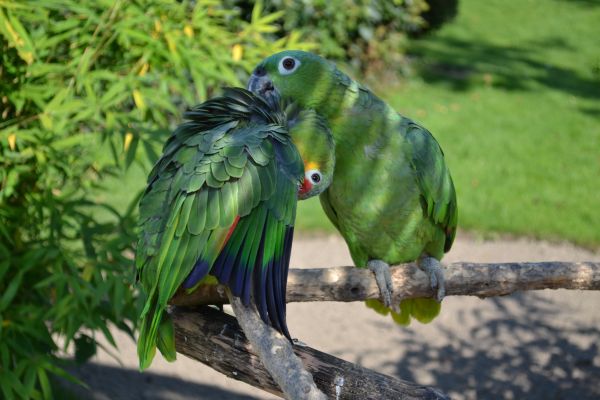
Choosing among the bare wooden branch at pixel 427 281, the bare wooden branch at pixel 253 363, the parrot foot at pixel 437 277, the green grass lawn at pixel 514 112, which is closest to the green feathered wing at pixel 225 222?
the bare wooden branch at pixel 253 363

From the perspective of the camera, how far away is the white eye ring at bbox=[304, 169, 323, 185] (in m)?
1.71

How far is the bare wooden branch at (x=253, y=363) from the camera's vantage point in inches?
66.3

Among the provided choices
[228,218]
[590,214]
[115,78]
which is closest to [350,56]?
[590,214]

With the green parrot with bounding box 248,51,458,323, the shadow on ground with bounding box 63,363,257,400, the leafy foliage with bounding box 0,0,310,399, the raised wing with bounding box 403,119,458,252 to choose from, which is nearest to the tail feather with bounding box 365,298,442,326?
the green parrot with bounding box 248,51,458,323

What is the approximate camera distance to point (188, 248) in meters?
1.60

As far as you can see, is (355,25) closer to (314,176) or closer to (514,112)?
(514,112)

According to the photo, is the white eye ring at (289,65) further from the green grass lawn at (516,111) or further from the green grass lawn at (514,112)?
the green grass lawn at (516,111)

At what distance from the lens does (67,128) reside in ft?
9.28

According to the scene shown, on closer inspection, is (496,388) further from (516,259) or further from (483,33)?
(483,33)

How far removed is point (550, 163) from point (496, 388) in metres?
2.77

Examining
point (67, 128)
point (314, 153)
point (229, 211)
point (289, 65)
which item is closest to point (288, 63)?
point (289, 65)

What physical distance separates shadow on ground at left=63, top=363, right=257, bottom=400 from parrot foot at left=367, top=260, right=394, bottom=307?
196cm

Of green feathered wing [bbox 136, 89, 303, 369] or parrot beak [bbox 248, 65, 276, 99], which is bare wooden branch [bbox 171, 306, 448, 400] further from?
parrot beak [bbox 248, 65, 276, 99]

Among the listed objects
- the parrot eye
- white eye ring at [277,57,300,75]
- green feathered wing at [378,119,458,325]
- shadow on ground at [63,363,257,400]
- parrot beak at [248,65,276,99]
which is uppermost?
white eye ring at [277,57,300,75]
